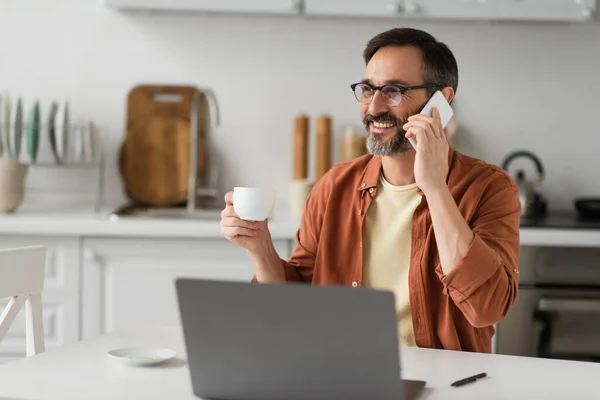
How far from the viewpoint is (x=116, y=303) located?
10.1 feet

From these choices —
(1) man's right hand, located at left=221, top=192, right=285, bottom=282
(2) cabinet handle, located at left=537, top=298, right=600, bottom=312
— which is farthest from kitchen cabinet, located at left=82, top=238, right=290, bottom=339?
(1) man's right hand, located at left=221, top=192, right=285, bottom=282

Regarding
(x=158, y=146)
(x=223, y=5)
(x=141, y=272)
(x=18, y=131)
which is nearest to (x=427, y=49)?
(x=223, y=5)

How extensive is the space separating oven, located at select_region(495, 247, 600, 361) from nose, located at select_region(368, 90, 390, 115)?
1177mm

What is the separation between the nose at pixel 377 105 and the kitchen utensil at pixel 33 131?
1794 millimetres

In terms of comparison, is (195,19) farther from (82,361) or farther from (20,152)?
(82,361)

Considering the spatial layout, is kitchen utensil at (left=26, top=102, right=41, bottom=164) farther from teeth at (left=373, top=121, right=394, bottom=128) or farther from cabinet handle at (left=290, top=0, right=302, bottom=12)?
teeth at (left=373, top=121, right=394, bottom=128)

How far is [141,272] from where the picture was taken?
3.08 meters

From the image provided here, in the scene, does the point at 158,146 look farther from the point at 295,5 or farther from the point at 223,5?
the point at 295,5

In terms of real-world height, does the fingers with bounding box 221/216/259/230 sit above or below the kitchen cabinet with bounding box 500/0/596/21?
below

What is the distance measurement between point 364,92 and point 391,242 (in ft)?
1.14

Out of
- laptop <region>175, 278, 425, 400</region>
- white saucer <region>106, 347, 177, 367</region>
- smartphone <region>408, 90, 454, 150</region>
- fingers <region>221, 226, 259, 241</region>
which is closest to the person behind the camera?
laptop <region>175, 278, 425, 400</region>

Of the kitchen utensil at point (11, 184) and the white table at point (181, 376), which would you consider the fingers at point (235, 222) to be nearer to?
the white table at point (181, 376)

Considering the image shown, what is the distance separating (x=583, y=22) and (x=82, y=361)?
2.70 m

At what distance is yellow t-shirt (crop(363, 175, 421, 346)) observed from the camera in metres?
1.96
